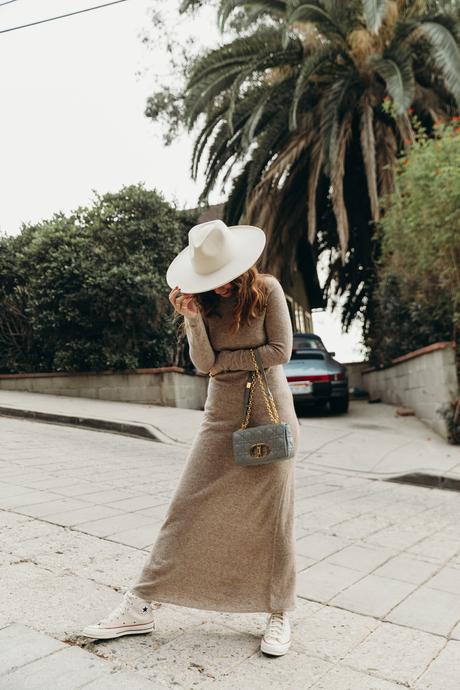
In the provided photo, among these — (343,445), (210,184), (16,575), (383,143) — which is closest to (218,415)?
(16,575)

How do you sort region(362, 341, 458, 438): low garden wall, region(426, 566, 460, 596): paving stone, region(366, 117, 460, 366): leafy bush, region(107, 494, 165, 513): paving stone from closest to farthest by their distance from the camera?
region(426, 566, 460, 596): paving stone → region(107, 494, 165, 513): paving stone → region(366, 117, 460, 366): leafy bush → region(362, 341, 458, 438): low garden wall

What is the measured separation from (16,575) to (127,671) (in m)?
1.30

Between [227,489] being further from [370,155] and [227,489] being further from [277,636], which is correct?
[370,155]

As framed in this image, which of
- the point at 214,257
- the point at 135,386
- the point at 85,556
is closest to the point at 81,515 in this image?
the point at 85,556

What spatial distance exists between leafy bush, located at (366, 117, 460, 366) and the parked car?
1287mm

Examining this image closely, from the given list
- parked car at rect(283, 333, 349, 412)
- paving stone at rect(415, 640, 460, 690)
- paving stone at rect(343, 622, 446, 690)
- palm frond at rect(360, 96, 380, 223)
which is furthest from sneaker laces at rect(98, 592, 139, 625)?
palm frond at rect(360, 96, 380, 223)

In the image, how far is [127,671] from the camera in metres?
2.41

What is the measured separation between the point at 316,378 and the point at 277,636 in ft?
32.5

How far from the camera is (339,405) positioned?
1305cm

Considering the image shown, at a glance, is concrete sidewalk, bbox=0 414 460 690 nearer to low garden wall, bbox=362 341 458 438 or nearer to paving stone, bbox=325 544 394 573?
paving stone, bbox=325 544 394 573

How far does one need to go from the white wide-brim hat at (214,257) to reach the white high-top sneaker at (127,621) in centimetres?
141

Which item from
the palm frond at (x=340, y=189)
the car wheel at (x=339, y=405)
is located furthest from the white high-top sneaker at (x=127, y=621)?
the palm frond at (x=340, y=189)

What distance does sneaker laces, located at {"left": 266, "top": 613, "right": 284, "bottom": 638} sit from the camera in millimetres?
2723

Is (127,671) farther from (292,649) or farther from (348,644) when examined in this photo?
(348,644)
